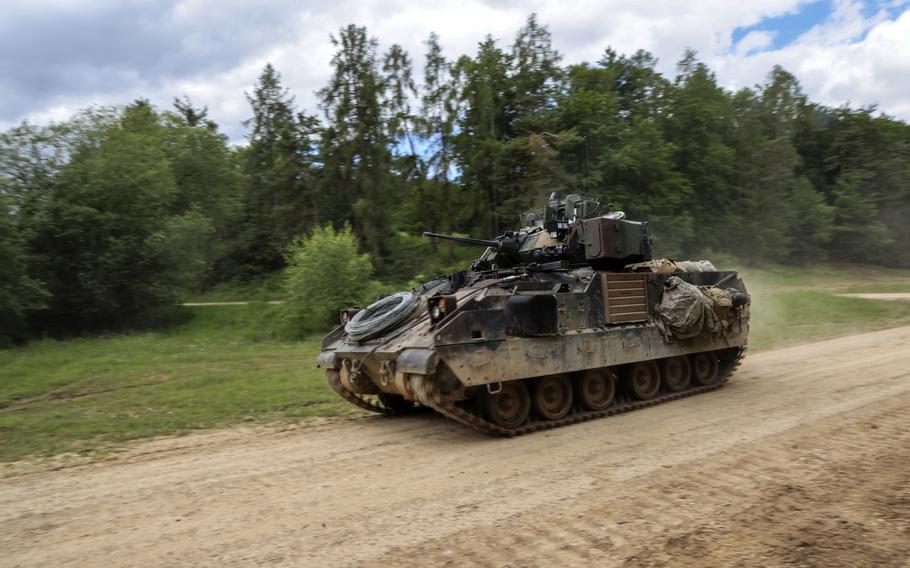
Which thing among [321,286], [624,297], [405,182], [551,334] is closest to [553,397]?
[551,334]

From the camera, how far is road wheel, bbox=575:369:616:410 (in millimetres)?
8531

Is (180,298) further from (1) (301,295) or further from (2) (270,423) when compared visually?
(2) (270,423)

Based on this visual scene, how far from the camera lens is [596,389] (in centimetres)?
883

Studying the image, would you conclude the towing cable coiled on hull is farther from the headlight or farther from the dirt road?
the dirt road

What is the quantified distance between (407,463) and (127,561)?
2.78m

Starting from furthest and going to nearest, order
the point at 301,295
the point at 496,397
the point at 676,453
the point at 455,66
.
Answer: the point at 455,66 → the point at 301,295 → the point at 496,397 → the point at 676,453

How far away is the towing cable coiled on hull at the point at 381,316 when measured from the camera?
8195 millimetres

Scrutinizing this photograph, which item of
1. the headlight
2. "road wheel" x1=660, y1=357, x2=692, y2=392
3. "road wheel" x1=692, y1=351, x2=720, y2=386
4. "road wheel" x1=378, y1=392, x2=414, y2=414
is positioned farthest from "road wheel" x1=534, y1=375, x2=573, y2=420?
"road wheel" x1=692, y1=351, x2=720, y2=386

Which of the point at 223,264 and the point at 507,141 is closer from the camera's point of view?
the point at 507,141

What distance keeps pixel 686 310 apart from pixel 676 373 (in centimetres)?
123

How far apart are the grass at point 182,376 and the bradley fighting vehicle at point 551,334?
6.81 feet

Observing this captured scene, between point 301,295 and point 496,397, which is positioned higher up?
point 301,295

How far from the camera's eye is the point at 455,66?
1197 inches

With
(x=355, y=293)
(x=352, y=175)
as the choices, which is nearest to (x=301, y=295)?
(x=355, y=293)
